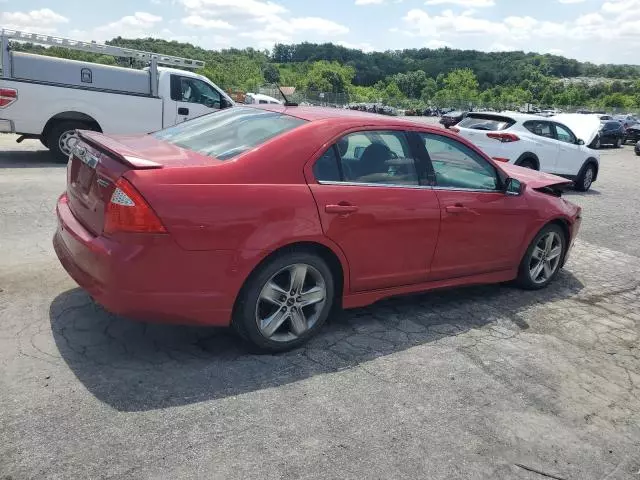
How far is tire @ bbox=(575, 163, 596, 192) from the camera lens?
1286cm

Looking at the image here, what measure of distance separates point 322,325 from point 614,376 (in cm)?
203

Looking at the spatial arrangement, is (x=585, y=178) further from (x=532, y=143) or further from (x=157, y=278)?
(x=157, y=278)

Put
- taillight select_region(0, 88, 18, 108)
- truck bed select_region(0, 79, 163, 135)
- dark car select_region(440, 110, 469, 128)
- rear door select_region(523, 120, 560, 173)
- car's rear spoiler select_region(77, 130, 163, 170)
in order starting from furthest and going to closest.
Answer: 1. dark car select_region(440, 110, 469, 128)
2. rear door select_region(523, 120, 560, 173)
3. truck bed select_region(0, 79, 163, 135)
4. taillight select_region(0, 88, 18, 108)
5. car's rear spoiler select_region(77, 130, 163, 170)

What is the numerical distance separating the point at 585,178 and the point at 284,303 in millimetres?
11232

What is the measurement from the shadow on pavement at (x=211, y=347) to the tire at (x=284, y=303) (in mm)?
124

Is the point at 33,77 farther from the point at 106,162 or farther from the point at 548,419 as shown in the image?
the point at 548,419

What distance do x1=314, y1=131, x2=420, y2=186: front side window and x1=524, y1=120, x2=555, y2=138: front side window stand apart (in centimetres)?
886

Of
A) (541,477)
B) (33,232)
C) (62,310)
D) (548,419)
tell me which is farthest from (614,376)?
(33,232)

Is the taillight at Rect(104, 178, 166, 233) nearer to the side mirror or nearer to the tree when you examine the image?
the side mirror

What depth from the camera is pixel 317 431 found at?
2979mm

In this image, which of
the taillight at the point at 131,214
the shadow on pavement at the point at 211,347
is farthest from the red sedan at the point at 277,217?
the shadow on pavement at the point at 211,347

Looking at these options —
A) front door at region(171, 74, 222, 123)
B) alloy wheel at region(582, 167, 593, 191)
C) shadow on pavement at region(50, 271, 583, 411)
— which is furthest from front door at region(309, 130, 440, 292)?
alloy wheel at region(582, 167, 593, 191)

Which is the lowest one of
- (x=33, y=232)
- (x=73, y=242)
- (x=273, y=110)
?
(x=33, y=232)

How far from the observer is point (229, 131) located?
4.13m
